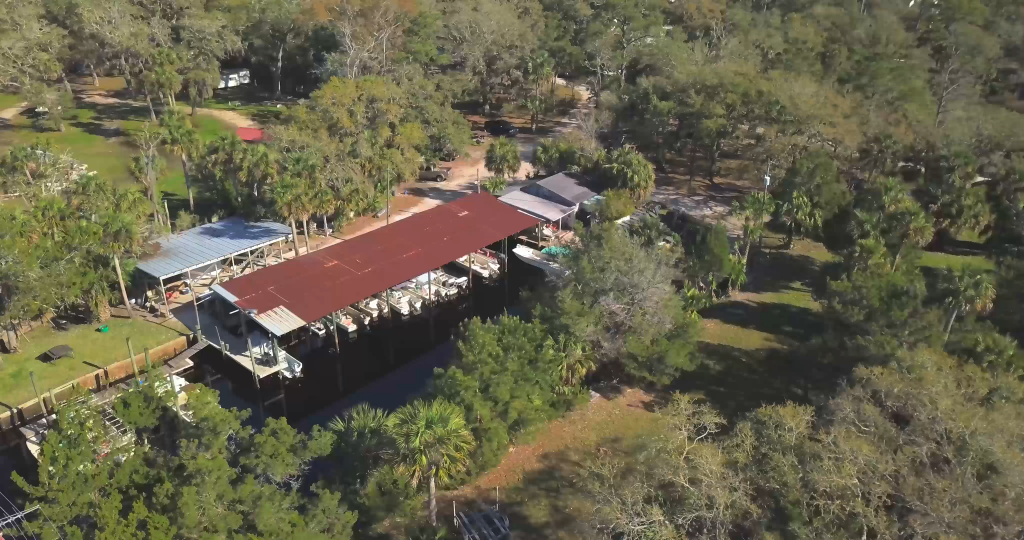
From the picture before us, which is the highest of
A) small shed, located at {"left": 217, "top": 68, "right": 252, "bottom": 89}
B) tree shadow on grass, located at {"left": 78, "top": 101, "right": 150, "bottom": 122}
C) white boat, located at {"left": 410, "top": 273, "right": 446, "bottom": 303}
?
small shed, located at {"left": 217, "top": 68, "right": 252, "bottom": 89}

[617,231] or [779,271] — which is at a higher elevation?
[617,231]

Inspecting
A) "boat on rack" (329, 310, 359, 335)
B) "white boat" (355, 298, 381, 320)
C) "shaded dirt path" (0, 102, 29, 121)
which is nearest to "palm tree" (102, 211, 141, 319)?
"boat on rack" (329, 310, 359, 335)

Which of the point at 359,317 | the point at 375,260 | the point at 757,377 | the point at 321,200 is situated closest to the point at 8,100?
the point at 321,200

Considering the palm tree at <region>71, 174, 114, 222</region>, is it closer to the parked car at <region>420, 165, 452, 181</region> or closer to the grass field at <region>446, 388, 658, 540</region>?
the grass field at <region>446, 388, 658, 540</region>

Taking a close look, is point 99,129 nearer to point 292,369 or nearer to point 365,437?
point 292,369

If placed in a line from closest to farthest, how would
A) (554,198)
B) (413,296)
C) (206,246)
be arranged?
1. (206,246)
2. (413,296)
3. (554,198)

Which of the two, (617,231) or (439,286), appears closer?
(617,231)

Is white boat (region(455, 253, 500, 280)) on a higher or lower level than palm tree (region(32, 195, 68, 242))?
lower
